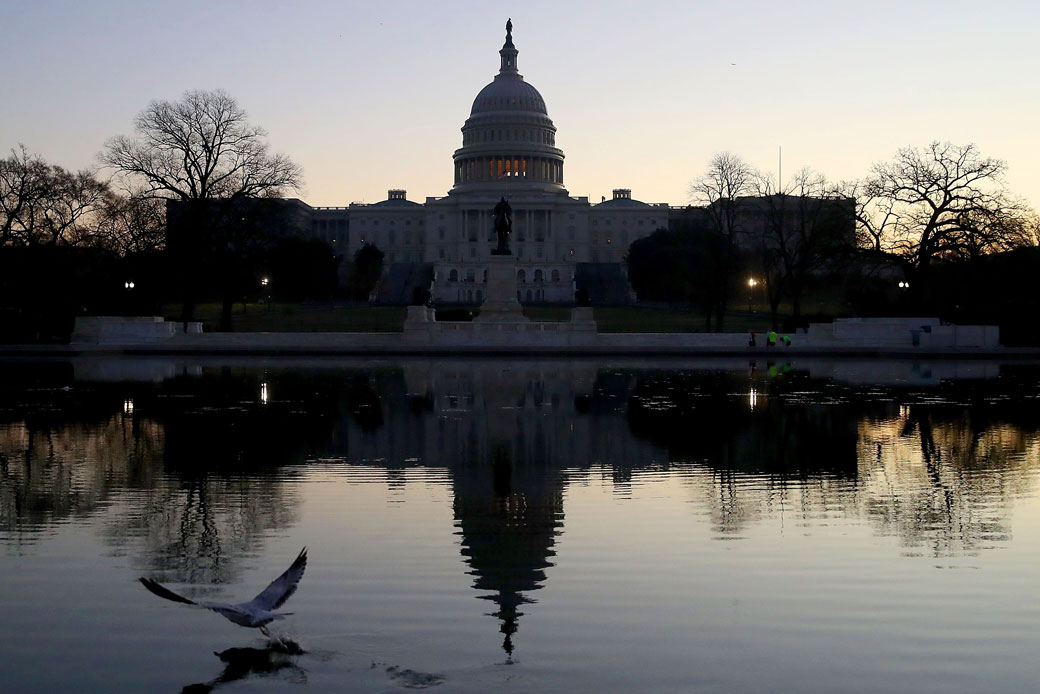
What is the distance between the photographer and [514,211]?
515ft

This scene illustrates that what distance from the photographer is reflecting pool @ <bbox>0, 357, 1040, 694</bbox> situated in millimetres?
6820

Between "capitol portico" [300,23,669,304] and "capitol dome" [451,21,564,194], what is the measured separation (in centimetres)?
12

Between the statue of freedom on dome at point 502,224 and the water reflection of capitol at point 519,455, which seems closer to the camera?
the water reflection of capitol at point 519,455

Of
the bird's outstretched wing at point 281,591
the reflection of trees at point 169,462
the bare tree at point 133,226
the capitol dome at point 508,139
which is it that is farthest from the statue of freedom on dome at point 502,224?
the capitol dome at point 508,139

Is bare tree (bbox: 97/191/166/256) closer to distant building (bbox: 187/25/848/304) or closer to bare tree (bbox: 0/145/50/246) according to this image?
bare tree (bbox: 0/145/50/246)

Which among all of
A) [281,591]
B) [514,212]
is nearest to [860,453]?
[281,591]

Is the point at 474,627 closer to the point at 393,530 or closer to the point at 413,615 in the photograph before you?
the point at 413,615

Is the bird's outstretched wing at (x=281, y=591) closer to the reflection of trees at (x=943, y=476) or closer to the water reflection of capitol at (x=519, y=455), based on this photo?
the water reflection of capitol at (x=519, y=455)

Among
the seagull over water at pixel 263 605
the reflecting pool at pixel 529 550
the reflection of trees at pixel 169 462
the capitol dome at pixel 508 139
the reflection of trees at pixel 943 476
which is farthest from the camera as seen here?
the capitol dome at pixel 508 139

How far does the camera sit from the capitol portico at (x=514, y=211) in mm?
156375

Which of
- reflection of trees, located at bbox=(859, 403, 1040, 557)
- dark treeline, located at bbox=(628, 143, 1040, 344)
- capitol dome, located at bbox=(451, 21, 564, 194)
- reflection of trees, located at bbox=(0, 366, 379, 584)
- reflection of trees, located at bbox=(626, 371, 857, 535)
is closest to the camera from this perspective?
reflection of trees, located at bbox=(0, 366, 379, 584)

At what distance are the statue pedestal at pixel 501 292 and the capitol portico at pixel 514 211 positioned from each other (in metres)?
86.1

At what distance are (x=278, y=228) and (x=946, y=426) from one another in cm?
4399

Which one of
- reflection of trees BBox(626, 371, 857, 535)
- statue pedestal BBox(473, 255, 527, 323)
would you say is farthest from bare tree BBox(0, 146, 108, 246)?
reflection of trees BBox(626, 371, 857, 535)
